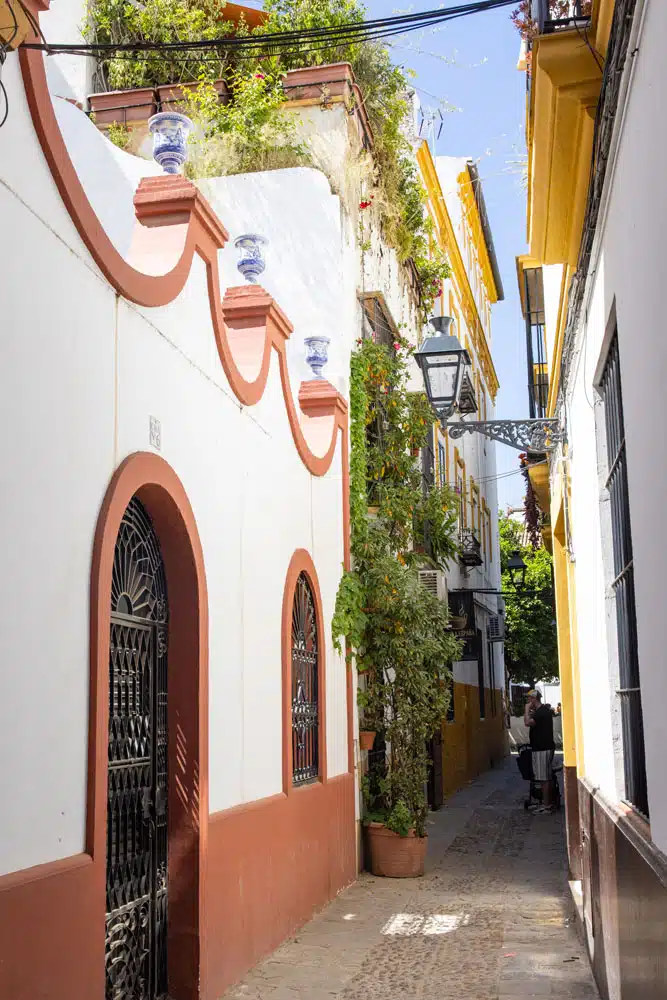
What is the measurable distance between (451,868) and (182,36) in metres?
9.88

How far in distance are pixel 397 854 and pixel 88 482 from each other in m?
7.26

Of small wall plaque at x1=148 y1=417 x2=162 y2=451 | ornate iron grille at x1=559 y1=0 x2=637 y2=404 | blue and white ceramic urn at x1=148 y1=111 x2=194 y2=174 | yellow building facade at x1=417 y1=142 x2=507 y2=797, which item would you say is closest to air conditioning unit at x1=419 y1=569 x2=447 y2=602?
yellow building facade at x1=417 y1=142 x2=507 y2=797

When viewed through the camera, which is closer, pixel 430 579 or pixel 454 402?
pixel 454 402

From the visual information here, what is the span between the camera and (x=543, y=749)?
1614 centimetres

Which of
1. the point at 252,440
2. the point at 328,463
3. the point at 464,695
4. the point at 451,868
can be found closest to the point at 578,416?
the point at 252,440

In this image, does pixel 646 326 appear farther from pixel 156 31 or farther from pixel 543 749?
pixel 543 749

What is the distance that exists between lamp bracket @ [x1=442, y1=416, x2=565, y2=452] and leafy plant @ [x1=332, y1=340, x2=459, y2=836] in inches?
98.9

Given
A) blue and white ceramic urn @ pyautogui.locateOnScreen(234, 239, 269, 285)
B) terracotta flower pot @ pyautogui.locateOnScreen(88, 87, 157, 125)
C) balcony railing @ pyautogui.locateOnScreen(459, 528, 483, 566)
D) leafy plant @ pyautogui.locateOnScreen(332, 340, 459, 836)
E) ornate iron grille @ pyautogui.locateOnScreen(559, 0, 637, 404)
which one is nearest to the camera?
ornate iron grille @ pyautogui.locateOnScreen(559, 0, 637, 404)

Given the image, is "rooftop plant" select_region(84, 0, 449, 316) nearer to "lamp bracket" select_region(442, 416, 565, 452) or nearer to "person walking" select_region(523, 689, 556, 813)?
"lamp bracket" select_region(442, 416, 565, 452)

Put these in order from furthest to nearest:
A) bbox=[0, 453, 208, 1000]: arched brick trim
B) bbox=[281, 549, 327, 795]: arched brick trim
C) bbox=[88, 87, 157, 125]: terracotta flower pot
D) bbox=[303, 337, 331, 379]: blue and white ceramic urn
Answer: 1. bbox=[88, 87, 157, 125]: terracotta flower pot
2. bbox=[303, 337, 331, 379]: blue and white ceramic urn
3. bbox=[281, 549, 327, 795]: arched brick trim
4. bbox=[0, 453, 208, 1000]: arched brick trim

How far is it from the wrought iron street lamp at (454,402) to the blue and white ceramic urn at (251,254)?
5.39ft

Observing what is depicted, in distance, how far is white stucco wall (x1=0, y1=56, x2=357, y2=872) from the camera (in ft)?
14.2

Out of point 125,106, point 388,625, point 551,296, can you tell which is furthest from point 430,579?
point 125,106

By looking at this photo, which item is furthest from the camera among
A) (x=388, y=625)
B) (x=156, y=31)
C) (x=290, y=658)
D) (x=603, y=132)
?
(x=156, y=31)
